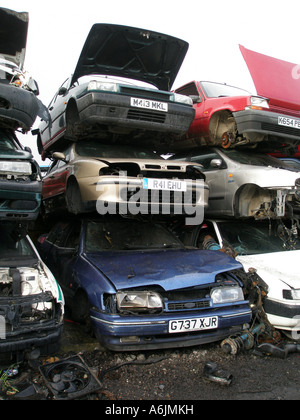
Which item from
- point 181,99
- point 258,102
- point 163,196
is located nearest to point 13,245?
point 163,196

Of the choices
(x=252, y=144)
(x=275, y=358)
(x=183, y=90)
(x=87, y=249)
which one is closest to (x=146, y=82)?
(x=183, y=90)

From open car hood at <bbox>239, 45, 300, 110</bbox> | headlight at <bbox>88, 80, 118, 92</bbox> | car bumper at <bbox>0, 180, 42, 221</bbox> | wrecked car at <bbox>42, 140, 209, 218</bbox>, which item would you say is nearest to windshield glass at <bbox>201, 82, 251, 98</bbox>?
open car hood at <bbox>239, 45, 300, 110</bbox>

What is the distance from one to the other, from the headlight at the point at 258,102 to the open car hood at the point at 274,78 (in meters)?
0.09

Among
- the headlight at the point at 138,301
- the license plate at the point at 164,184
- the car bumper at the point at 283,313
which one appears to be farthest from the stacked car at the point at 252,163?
the headlight at the point at 138,301

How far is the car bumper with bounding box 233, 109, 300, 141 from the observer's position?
219 inches

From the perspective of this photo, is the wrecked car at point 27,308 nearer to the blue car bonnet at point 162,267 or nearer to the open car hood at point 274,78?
the blue car bonnet at point 162,267

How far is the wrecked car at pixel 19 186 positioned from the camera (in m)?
3.69

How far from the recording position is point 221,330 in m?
3.50

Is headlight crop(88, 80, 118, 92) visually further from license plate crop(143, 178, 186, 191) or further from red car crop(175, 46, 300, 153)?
red car crop(175, 46, 300, 153)

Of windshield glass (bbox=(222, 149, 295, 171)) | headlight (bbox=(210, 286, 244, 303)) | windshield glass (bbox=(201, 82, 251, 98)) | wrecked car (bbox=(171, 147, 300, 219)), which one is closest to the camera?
headlight (bbox=(210, 286, 244, 303))

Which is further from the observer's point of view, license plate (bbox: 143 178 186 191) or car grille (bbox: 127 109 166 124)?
car grille (bbox: 127 109 166 124)

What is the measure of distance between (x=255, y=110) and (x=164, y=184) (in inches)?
82.2

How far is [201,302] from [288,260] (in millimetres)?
1467

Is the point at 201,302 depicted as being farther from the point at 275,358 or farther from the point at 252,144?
the point at 252,144
